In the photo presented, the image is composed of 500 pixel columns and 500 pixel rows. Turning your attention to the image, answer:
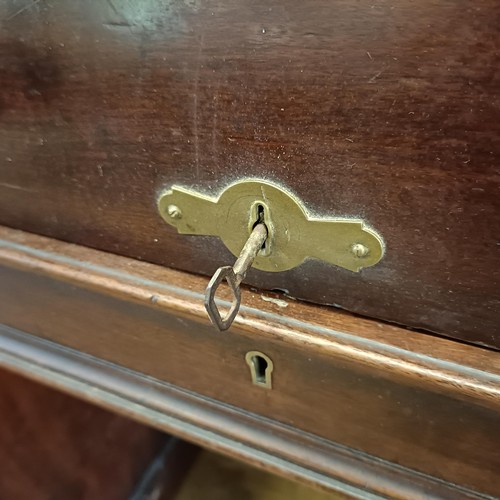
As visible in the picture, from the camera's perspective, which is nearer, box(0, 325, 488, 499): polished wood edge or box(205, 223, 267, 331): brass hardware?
box(205, 223, 267, 331): brass hardware

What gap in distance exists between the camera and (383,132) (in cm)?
30

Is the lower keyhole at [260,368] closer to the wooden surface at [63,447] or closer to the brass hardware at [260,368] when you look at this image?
the brass hardware at [260,368]

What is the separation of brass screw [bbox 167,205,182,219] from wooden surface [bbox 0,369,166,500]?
48 cm

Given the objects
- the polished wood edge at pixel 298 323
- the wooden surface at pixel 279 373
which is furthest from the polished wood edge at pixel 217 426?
the polished wood edge at pixel 298 323

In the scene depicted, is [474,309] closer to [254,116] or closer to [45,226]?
[254,116]

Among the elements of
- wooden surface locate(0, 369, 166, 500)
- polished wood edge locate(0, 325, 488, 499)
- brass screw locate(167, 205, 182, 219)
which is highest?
brass screw locate(167, 205, 182, 219)

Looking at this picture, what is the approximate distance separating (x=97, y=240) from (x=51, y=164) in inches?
3.1

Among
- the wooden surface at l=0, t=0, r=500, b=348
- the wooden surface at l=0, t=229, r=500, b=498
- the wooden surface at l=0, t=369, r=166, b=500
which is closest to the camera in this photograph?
the wooden surface at l=0, t=0, r=500, b=348

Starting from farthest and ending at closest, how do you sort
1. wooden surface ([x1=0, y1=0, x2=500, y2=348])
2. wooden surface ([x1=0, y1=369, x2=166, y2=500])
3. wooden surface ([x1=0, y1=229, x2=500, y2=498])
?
1. wooden surface ([x1=0, y1=369, x2=166, y2=500])
2. wooden surface ([x1=0, y1=229, x2=500, y2=498])
3. wooden surface ([x1=0, y1=0, x2=500, y2=348])

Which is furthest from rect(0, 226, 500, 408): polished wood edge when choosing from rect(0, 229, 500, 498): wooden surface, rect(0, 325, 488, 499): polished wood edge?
rect(0, 325, 488, 499): polished wood edge

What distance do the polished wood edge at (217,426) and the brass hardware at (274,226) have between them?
19cm

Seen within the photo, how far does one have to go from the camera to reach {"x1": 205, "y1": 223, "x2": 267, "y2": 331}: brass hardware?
0.32 metres

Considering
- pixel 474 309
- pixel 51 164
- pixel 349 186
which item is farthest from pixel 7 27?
pixel 474 309

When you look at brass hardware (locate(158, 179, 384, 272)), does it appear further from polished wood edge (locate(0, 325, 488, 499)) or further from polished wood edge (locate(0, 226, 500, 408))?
polished wood edge (locate(0, 325, 488, 499))
